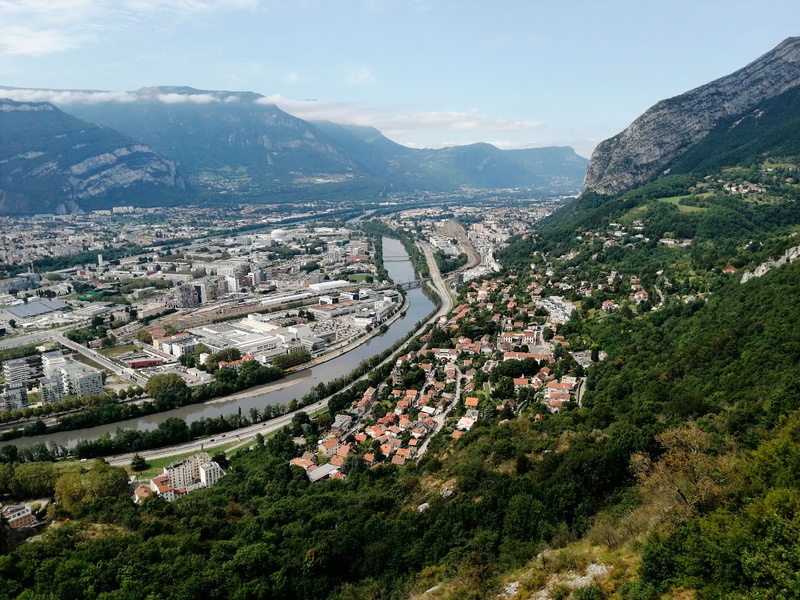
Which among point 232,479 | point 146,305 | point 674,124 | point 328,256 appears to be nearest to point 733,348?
point 232,479

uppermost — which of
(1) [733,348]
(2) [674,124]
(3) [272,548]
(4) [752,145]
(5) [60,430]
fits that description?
(2) [674,124]

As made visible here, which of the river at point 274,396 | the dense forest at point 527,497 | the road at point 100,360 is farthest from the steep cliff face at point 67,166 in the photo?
the dense forest at point 527,497

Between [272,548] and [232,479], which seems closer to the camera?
[272,548]

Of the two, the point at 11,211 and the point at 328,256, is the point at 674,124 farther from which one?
the point at 11,211

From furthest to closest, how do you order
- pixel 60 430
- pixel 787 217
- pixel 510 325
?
pixel 787 217 < pixel 510 325 < pixel 60 430

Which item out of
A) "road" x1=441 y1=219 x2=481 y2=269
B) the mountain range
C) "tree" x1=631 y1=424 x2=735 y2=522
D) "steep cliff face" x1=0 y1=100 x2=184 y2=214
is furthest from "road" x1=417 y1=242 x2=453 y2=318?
"steep cliff face" x1=0 y1=100 x2=184 y2=214

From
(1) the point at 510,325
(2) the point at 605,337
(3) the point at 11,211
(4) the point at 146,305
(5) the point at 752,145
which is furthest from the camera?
(3) the point at 11,211

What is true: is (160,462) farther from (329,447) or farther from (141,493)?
(329,447)

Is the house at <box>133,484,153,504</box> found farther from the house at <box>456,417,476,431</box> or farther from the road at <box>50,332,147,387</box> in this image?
the road at <box>50,332,147,387</box>

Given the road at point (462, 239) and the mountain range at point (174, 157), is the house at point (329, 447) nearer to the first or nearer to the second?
the road at point (462, 239)
